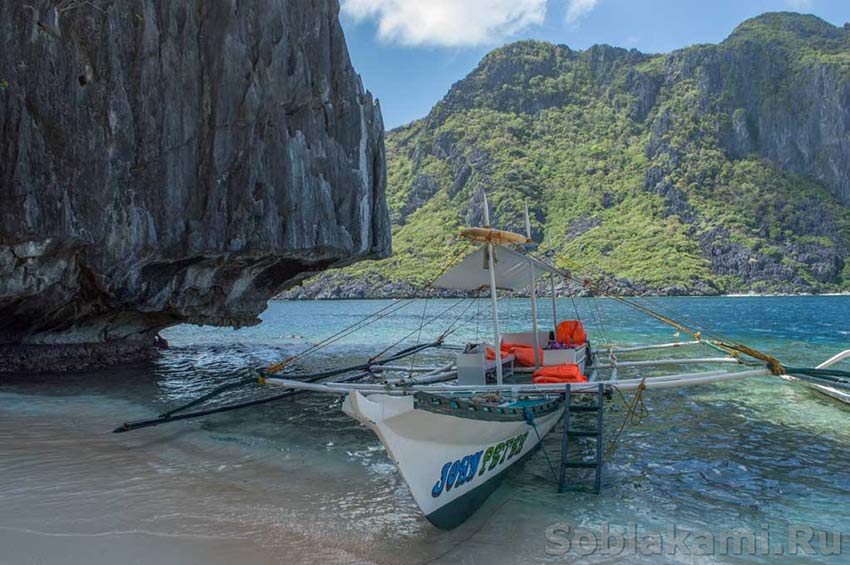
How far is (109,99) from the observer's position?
17484mm

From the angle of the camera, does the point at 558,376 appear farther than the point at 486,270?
No

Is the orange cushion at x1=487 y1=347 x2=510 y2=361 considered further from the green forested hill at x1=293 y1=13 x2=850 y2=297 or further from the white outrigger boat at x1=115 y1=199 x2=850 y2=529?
the green forested hill at x1=293 y1=13 x2=850 y2=297

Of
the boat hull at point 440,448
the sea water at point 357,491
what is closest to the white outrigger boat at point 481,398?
the boat hull at point 440,448

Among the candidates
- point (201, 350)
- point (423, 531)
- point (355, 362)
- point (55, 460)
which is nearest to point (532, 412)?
point (423, 531)

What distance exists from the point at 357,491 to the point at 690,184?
6540 inches

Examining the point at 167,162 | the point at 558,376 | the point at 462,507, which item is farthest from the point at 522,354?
the point at 167,162

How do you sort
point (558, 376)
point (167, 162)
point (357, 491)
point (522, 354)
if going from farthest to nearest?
point (167, 162) < point (522, 354) < point (558, 376) < point (357, 491)

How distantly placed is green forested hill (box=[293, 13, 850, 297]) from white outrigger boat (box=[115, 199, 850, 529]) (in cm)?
10527

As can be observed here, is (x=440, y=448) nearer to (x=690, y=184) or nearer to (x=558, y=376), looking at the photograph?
(x=558, y=376)

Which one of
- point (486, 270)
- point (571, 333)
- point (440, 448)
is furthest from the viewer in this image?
point (571, 333)

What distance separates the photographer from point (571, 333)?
728 inches

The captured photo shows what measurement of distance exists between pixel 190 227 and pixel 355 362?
497 inches

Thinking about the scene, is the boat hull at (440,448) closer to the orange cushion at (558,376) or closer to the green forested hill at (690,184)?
the orange cushion at (558,376)

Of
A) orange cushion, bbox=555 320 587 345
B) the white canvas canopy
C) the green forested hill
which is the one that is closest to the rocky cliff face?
the white canvas canopy
